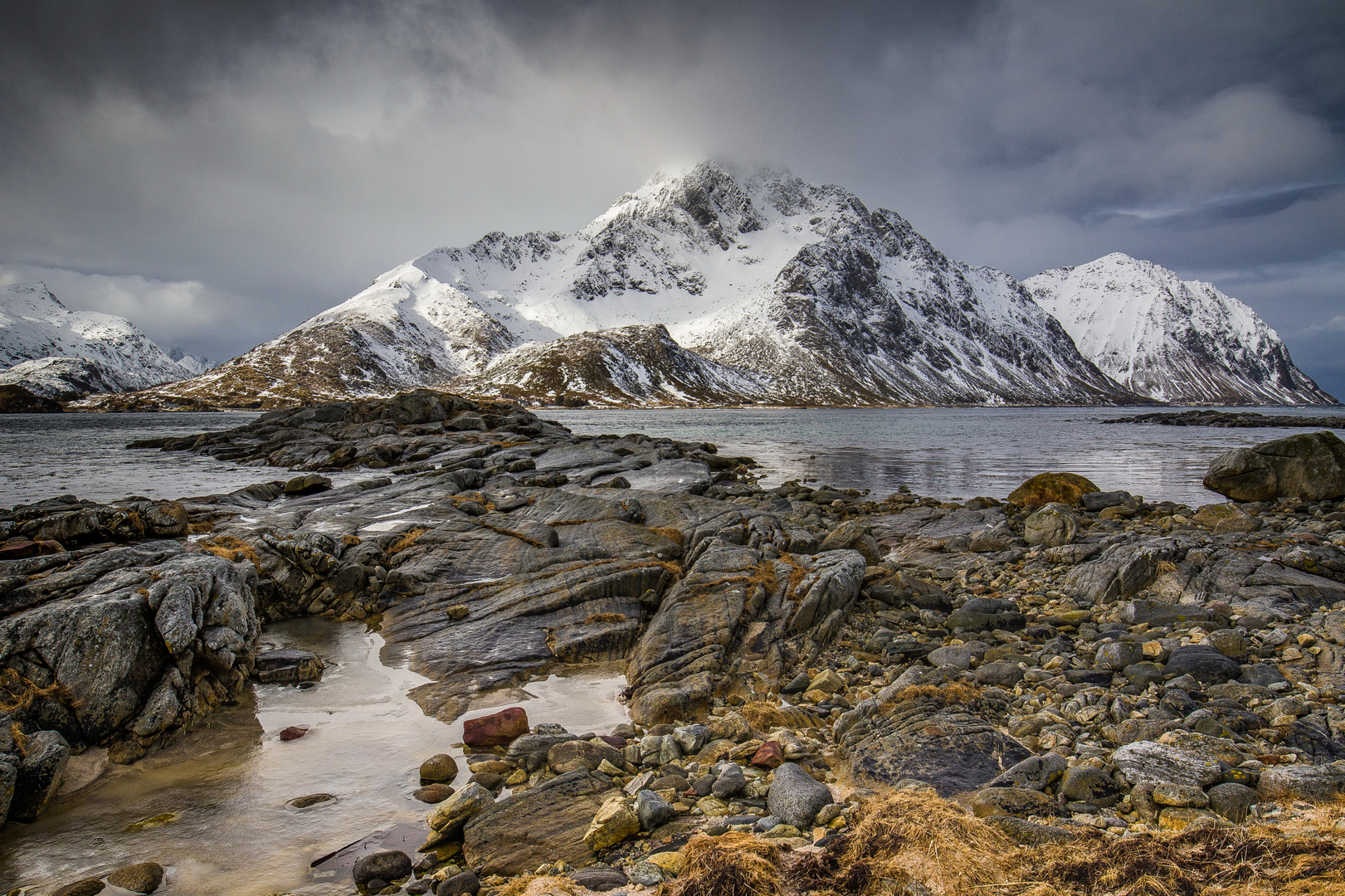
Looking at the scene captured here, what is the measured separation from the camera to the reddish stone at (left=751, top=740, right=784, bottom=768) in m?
8.27

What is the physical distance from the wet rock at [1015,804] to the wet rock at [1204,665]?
15.5 ft

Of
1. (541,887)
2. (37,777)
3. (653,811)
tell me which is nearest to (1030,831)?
(653,811)

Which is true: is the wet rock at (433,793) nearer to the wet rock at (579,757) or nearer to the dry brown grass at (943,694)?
the wet rock at (579,757)

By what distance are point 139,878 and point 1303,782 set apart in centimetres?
1217

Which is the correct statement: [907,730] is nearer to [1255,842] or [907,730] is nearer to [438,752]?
[1255,842]

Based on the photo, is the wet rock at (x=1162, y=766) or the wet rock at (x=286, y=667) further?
the wet rock at (x=286, y=667)

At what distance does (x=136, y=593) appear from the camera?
435 inches

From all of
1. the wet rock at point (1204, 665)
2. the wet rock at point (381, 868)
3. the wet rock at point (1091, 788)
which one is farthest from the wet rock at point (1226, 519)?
the wet rock at point (381, 868)

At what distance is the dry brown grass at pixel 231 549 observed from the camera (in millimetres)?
15305

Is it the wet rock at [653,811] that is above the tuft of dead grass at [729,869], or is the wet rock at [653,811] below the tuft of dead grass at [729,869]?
below

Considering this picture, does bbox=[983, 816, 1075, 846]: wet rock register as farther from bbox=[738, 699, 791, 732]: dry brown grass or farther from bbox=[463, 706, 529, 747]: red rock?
bbox=[463, 706, 529, 747]: red rock

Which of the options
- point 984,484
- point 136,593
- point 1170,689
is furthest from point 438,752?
point 984,484

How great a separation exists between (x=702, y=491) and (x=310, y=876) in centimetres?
2438

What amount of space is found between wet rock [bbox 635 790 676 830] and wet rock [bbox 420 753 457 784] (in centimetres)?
324
